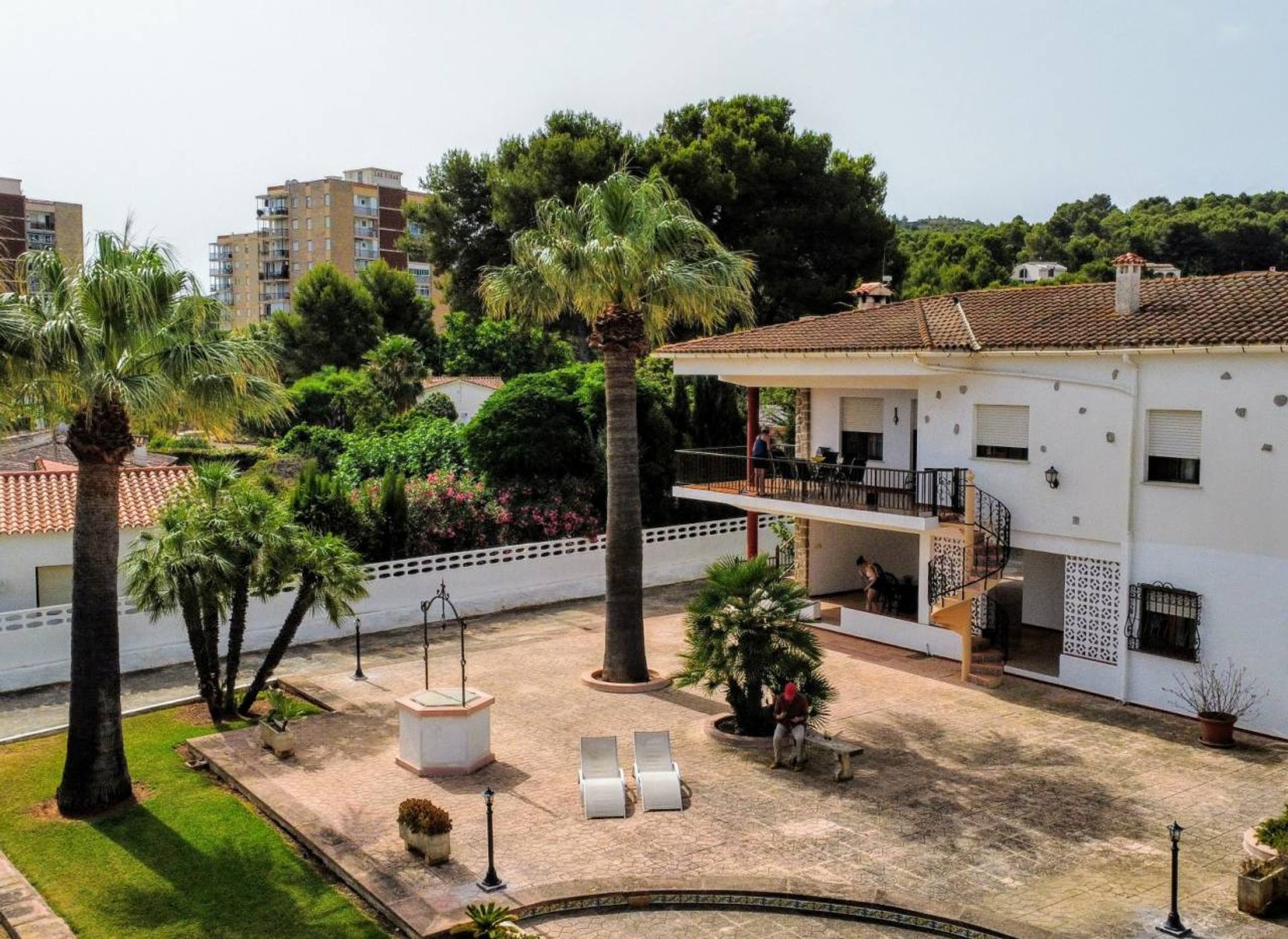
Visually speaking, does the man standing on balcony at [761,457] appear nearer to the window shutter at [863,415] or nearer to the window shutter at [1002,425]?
the window shutter at [863,415]

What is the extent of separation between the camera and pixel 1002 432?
817 inches

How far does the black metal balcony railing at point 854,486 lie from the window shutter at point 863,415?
2.84 ft

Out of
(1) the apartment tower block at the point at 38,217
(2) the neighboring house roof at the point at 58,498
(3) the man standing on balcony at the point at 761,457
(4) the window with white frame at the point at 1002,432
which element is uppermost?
(1) the apartment tower block at the point at 38,217

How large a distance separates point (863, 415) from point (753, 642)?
9803 millimetres

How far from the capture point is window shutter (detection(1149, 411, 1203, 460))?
17.9 meters

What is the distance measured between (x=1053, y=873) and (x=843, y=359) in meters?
11.7

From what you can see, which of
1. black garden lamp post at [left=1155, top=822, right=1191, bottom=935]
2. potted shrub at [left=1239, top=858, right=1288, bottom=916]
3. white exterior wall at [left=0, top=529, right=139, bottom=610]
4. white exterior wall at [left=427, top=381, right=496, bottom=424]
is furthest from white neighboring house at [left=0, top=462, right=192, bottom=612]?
white exterior wall at [left=427, top=381, right=496, bottom=424]

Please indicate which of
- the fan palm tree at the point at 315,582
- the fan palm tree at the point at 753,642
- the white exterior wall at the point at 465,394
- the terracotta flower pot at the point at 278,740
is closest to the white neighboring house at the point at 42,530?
the fan palm tree at the point at 315,582

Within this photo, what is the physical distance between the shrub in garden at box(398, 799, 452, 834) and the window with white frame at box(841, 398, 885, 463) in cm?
1430

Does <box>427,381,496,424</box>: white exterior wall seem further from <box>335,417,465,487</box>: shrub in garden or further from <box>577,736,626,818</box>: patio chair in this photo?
<box>577,736,626,818</box>: patio chair

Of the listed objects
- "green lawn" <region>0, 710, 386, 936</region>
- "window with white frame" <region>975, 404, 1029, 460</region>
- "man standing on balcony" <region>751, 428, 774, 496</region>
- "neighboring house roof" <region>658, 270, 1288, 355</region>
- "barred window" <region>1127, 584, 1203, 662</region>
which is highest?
"neighboring house roof" <region>658, 270, 1288, 355</region>

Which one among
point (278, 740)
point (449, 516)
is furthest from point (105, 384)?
point (449, 516)

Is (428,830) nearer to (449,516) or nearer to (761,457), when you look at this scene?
(761,457)

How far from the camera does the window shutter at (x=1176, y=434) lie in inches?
706
